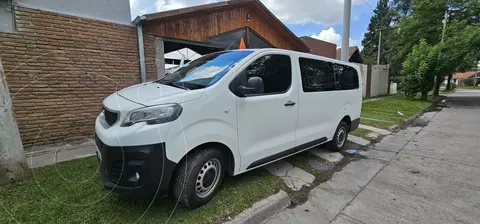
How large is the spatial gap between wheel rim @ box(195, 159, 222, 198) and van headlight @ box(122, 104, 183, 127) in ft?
2.19

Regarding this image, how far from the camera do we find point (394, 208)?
2682 millimetres

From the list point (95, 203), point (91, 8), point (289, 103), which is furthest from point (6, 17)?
point (289, 103)

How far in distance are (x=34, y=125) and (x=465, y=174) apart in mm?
7769

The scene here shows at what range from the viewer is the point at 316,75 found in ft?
12.1

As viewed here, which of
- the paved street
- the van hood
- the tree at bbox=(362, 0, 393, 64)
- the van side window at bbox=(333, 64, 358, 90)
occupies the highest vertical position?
the tree at bbox=(362, 0, 393, 64)

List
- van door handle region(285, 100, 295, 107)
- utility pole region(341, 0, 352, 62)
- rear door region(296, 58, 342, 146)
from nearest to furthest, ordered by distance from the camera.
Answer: van door handle region(285, 100, 295, 107), rear door region(296, 58, 342, 146), utility pole region(341, 0, 352, 62)

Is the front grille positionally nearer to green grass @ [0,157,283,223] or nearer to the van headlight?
the van headlight

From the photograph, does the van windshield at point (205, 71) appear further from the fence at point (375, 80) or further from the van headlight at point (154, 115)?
the fence at point (375, 80)

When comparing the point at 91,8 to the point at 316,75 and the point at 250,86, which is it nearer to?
the point at 250,86

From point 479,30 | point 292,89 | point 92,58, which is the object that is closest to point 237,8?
point 92,58

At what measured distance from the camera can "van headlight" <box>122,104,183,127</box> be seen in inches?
80.4

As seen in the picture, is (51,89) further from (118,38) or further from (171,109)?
(171,109)

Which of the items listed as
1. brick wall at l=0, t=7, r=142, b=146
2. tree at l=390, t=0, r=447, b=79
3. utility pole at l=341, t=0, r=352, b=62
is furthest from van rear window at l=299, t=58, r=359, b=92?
tree at l=390, t=0, r=447, b=79

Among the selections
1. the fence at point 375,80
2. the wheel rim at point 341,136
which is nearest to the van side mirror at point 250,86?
the wheel rim at point 341,136
